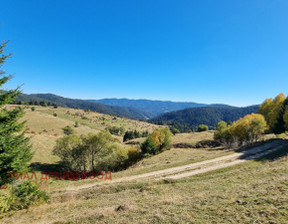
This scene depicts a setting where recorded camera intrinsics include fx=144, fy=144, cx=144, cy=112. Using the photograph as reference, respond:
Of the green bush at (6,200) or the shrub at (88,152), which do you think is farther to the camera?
the shrub at (88,152)

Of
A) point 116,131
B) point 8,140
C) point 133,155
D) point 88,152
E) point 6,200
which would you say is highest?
point 8,140

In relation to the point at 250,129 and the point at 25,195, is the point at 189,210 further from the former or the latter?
the point at 250,129

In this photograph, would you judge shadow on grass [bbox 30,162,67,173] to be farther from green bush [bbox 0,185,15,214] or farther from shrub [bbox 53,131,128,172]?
green bush [bbox 0,185,15,214]

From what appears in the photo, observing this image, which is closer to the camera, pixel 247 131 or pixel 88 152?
pixel 88 152

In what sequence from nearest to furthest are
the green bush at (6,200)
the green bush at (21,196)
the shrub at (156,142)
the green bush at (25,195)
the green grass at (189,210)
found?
1. the green grass at (189,210)
2. the green bush at (6,200)
3. the green bush at (21,196)
4. the green bush at (25,195)
5. the shrub at (156,142)

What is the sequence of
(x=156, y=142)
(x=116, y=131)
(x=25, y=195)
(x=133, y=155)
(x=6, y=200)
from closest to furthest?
(x=6, y=200) < (x=25, y=195) < (x=133, y=155) < (x=156, y=142) < (x=116, y=131)

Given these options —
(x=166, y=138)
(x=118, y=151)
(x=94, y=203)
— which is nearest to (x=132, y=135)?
(x=166, y=138)

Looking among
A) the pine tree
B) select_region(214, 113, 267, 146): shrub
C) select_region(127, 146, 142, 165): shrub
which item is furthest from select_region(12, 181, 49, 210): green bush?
select_region(214, 113, 267, 146): shrub

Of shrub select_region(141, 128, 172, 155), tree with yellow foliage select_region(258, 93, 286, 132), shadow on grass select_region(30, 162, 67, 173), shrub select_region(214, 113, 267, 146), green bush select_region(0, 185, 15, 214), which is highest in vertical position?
tree with yellow foliage select_region(258, 93, 286, 132)

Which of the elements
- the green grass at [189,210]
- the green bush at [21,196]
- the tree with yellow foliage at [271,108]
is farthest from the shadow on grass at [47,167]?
the tree with yellow foliage at [271,108]

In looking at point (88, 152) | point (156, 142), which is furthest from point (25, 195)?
point (156, 142)

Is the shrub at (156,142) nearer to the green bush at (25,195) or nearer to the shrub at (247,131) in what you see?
Answer: the shrub at (247,131)

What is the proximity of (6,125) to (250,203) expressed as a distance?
2091 centimetres

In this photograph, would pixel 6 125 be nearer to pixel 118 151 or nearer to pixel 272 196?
pixel 272 196
